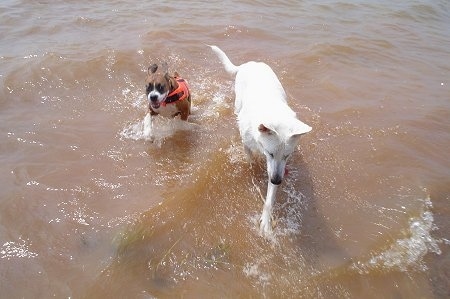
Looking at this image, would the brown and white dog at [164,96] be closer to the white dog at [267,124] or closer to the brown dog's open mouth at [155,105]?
the brown dog's open mouth at [155,105]

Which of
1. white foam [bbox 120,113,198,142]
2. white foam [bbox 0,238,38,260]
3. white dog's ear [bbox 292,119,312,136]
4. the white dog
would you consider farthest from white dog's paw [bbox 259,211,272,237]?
white foam [bbox 0,238,38,260]

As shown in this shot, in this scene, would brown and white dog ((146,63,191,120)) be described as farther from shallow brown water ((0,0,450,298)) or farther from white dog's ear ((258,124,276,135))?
white dog's ear ((258,124,276,135))

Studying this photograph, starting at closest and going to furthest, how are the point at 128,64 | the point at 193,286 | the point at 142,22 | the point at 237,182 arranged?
the point at 193,286
the point at 237,182
the point at 128,64
the point at 142,22

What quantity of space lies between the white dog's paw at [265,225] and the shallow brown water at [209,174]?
0.09 m

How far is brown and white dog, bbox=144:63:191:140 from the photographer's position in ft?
19.2

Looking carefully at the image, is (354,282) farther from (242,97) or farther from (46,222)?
(46,222)

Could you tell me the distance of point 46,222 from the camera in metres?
4.39

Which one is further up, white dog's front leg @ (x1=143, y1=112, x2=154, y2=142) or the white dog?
the white dog

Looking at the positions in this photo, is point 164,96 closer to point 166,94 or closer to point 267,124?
point 166,94

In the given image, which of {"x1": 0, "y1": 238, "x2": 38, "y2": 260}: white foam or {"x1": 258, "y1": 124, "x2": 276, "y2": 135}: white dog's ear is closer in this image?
{"x1": 0, "y1": 238, "x2": 38, "y2": 260}: white foam

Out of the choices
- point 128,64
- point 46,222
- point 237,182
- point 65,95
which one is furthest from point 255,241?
point 128,64

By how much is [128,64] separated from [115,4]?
4.59 metres

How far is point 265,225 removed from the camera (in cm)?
456

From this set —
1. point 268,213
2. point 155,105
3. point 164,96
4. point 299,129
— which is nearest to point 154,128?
point 155,105
